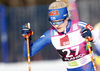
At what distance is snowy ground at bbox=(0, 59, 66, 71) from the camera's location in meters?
8.70

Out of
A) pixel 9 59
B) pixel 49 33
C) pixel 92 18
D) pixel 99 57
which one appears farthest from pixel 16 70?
pixel 99 57

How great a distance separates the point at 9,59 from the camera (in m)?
10.3

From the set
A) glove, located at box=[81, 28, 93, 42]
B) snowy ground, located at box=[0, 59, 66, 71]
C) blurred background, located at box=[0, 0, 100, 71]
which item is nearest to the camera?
glove, located at box=[81, 28, 93, 42]

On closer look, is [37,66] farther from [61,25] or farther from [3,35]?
[61,25]

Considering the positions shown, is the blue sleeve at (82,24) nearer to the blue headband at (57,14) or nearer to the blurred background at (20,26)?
the blue headband at (57,14)

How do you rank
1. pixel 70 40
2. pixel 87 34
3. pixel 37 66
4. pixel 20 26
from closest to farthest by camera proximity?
pixel 87 34 → pixel 70 40 → pixel 37 66 → pixel 20 26

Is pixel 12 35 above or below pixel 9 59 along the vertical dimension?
above

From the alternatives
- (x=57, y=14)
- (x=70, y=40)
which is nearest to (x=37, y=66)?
(x=70, y=40)

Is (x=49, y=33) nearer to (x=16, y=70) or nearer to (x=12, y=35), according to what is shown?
(x=16, y=70)

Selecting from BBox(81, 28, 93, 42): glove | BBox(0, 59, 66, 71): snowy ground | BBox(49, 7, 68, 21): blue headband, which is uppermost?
BBox(49, 7, 68, 21): blue headband

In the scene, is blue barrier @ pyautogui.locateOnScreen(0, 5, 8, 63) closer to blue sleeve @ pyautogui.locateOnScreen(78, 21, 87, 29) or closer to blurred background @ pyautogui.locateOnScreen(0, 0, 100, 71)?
blurred background @ pyautogui.locateOnScreen(0, 0, 100, 71)

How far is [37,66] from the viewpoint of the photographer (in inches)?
367

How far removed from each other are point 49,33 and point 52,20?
1.04 feet

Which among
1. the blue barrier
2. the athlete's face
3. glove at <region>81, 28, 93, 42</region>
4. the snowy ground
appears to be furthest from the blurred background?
glove at <region>81, 28, 93, 42</region>
